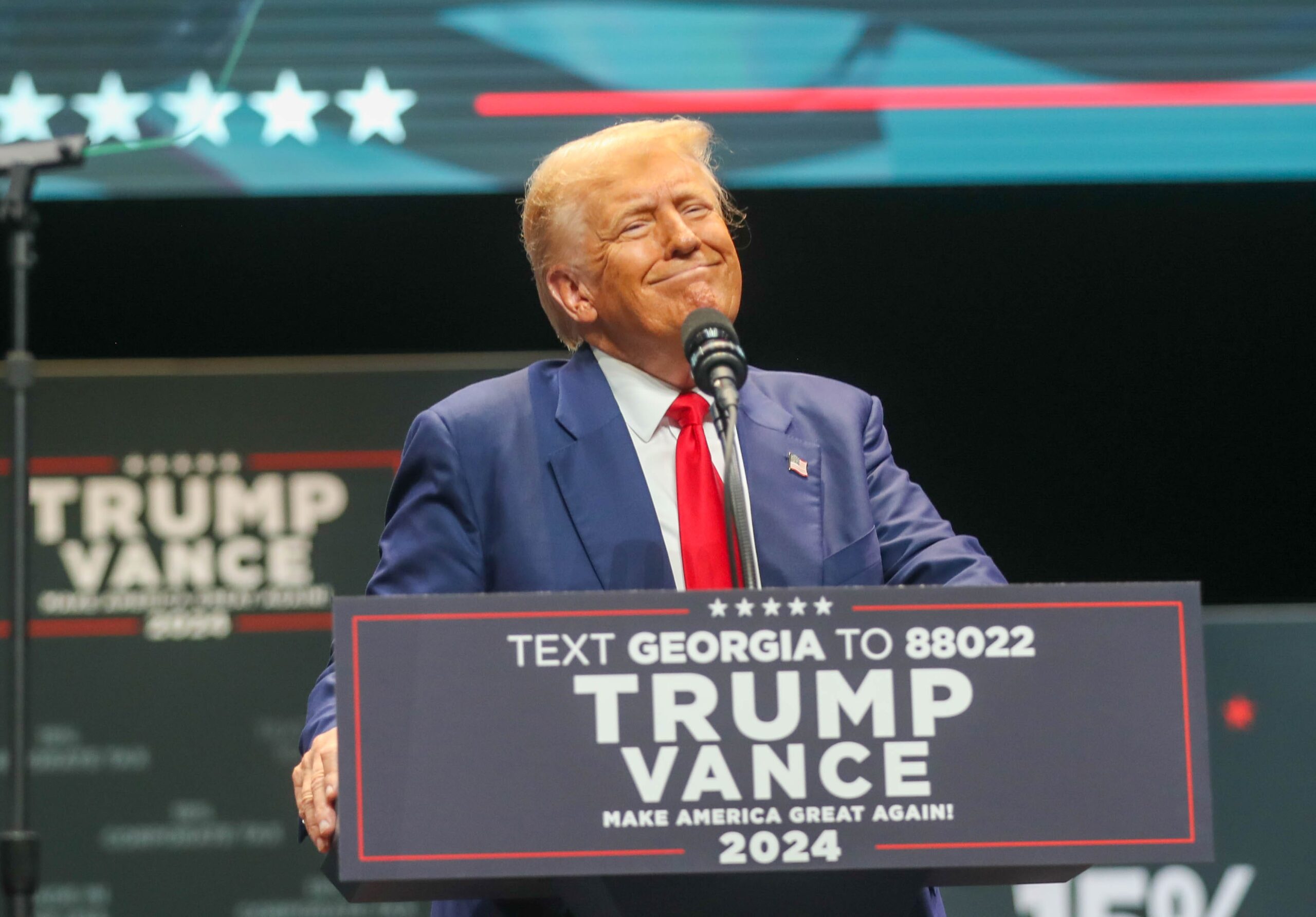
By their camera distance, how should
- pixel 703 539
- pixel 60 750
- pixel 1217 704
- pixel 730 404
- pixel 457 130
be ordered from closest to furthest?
pixel 730 404 → pixel 703 539 → pixel 1217 704 → pixel 60 750 → pixel 457 130

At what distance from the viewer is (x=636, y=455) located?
1783 mm

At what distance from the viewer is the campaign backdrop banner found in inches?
125

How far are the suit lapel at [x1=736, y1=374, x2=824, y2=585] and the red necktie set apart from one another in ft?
0.13

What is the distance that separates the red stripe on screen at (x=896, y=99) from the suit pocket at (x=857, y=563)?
1.78m

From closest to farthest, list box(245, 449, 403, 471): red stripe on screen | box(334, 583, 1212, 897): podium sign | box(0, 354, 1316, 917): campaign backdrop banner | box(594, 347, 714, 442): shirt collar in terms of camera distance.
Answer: box(334, 583, 1212, 897): podium sign, box(594, 347, 714, 442): shirt collar, box(0, 354, 1316, 917): campaign backdrop banner, box(245, 449, 403, 471): red stripe on screen

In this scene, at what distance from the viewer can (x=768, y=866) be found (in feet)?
4.18

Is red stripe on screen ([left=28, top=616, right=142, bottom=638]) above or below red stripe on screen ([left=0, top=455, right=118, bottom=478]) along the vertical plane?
below

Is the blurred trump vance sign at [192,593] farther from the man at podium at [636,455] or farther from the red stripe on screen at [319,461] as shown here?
the man at podium at [636,455]

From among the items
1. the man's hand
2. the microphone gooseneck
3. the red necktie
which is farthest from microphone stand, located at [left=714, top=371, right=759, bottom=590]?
the man's hand

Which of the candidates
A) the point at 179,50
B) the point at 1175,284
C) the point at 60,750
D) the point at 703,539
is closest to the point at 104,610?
the point at 60,750

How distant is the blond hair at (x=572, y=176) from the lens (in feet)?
6.36

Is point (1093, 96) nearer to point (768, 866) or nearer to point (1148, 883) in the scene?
point (1148, 883)

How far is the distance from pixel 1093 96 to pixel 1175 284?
47 centimetres

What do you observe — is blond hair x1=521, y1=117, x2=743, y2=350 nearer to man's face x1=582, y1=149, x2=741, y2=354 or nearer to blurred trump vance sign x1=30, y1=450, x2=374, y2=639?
man's face x1=582, y1=149, x2=741, y2=354
